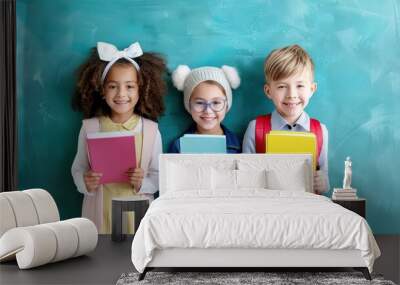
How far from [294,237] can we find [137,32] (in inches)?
134

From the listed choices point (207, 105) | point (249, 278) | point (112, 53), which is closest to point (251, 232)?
point (249, 278)

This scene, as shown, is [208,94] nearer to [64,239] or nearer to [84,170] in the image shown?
[84,170]

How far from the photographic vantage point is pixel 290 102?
750 cm

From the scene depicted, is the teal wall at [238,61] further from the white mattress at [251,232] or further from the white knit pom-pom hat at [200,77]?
the white mattress at [251,232]

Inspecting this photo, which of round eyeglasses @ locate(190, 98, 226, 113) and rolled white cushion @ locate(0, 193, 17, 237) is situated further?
round eyeglasses @ locate(190, 98, 226, 113)

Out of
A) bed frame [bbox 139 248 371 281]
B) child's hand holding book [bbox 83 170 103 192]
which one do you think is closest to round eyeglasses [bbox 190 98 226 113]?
child's hand holding book [bbox 83 170 103 192]

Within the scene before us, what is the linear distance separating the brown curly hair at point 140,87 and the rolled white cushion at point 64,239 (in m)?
2.03

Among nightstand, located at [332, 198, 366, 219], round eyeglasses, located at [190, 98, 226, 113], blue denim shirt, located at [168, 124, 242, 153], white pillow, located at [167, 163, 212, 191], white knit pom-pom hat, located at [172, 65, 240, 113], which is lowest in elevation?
nightstand, located at [332, 198, 366, 219]

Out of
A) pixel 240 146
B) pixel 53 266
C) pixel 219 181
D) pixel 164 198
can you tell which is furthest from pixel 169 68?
pixel 53 266

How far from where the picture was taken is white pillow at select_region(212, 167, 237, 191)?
6715 millimetres

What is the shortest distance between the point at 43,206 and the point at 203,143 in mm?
1940

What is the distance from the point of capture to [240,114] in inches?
305

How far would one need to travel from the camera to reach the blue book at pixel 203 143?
7457 millimetres

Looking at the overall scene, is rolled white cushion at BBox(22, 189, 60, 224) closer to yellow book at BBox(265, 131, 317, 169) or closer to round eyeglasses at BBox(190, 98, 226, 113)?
round eyeglasses at BBox(190, 98, 226, 113)
